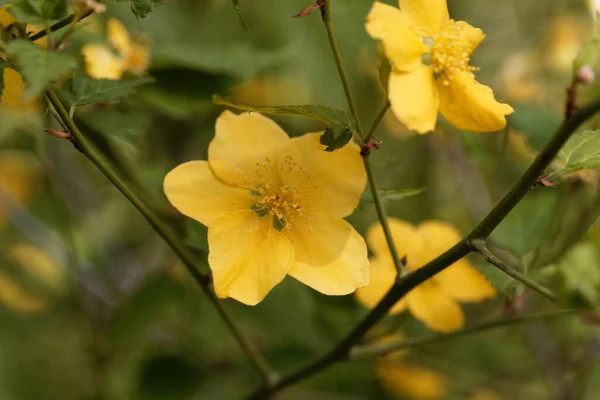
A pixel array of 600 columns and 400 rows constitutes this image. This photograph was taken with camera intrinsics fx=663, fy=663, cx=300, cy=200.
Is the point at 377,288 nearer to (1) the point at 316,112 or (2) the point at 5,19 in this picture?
(1) the point at 316,112

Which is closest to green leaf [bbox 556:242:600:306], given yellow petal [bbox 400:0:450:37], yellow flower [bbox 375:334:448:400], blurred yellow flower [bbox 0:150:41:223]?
yellow petal [bbox 400:0:450:37]

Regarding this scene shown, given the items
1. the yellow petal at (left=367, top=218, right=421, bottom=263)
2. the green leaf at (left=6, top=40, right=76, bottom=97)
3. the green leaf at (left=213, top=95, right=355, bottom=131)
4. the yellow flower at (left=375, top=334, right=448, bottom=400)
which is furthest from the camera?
the yellow flower at (left=375, top=334, right=448, bottom=400)

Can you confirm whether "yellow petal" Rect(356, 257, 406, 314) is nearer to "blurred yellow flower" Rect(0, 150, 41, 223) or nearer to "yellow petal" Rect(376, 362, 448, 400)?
"yellow petal" Rect(376, 362, 448, 400)

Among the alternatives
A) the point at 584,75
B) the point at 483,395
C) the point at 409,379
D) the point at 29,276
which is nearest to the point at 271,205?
the point at 584,75

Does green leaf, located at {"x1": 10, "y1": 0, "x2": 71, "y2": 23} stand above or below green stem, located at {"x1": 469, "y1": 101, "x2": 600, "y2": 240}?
above

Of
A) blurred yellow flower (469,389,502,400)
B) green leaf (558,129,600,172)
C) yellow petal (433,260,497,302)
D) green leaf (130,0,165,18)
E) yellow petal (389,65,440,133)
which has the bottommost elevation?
blurred yellow flower (469,389,502,400)

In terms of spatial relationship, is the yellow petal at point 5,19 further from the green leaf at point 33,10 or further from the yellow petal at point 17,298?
the yellow petal at point 17,298

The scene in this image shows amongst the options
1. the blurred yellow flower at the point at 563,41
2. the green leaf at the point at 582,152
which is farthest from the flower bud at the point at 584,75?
the blurred yellow flower at the point at 563,41
